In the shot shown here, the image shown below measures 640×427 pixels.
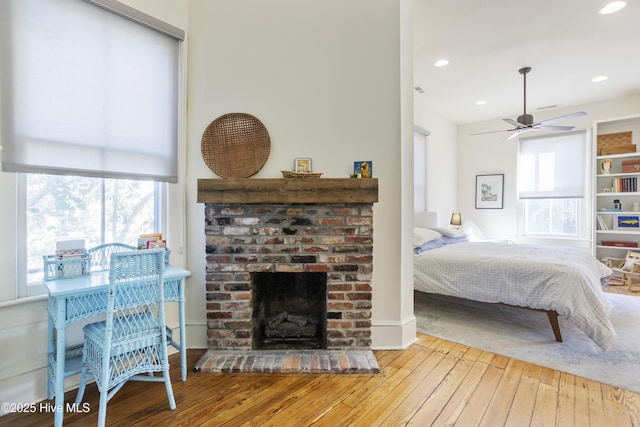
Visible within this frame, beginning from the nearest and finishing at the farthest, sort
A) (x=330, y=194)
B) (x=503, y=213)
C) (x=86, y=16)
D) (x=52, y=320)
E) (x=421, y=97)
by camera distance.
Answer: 1. (x=52, y=320)
2. (x=86, y=16)
3. (x=330, y=194)
4. (x=421, y=97)
5. (x=503, y=213)

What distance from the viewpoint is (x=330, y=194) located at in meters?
2.07

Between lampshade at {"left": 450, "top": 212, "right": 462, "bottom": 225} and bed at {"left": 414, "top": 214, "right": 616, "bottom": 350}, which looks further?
lampshade at {"left": 450, "top": 212, "right": 462, "bottom": 225}

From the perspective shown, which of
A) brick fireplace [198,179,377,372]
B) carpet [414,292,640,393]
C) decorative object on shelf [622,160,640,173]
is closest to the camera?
carpet [414,292,640,393]

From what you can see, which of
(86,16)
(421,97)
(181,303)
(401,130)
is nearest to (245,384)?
(181,303)

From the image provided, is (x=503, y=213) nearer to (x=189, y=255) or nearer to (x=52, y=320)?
(x=189, y=255)

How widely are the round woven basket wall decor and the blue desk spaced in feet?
2.83

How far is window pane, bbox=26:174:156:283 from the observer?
1.74m

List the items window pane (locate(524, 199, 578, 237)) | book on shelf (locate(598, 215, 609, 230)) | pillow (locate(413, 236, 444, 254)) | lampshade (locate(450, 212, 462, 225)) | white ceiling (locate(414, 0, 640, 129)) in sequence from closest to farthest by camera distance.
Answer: white ceiling (locate(414, 0, 640, 129)) → pillow (locate(413, 236, 444, 254)) → book on shelf (locate(598, 215, 609, 230)) → window pane (locate(524, 199, 578, 237)) → lampshade (locate(450, 212, 462, 225))

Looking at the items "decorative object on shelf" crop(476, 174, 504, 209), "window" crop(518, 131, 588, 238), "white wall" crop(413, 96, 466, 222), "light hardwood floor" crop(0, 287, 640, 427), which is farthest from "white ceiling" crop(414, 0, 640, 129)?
"light hardwood floor" crop(0, 287, 640, 427)

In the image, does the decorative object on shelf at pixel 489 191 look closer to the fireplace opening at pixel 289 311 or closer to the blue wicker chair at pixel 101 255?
the fireplace opening at pixel 289 311

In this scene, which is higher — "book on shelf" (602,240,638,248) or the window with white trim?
the window with white trim

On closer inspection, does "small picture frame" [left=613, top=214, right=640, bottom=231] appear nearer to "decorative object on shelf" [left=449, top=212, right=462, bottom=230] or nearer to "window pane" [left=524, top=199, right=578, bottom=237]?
"window pane" [left=524, top=199, right=578, bottom=237]

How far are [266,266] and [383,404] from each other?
1137 mm

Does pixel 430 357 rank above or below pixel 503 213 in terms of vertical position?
below
